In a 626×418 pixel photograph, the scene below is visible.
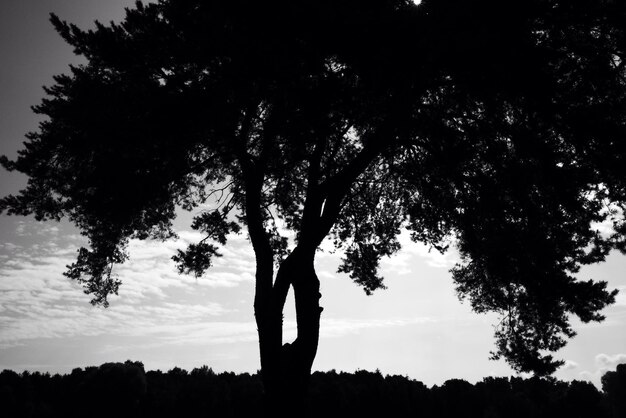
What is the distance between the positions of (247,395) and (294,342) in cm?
1258

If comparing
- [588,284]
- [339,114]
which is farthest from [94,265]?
[588,284]

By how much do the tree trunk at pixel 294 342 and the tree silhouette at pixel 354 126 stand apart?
0.05 m

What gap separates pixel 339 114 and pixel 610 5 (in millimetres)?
5543

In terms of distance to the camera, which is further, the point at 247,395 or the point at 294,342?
the point at 247,395

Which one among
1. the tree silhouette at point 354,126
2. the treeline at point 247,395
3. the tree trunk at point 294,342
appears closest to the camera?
the tree silhouette at point 354,126

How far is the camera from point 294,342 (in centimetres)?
964

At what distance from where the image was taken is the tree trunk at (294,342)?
888 cm

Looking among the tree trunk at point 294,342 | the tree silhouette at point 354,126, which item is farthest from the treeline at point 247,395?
the tree trunk at point 294,342

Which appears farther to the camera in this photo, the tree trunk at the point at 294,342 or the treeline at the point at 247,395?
the treeline at the point at 247,395

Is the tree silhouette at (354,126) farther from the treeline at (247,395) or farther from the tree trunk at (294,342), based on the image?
the treeline at (247,395)

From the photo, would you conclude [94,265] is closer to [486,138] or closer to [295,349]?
[295,349]

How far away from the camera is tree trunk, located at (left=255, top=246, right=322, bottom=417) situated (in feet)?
29.1

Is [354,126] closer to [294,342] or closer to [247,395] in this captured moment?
[294,342]

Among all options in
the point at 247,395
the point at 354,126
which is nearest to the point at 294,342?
the point at 354,126
